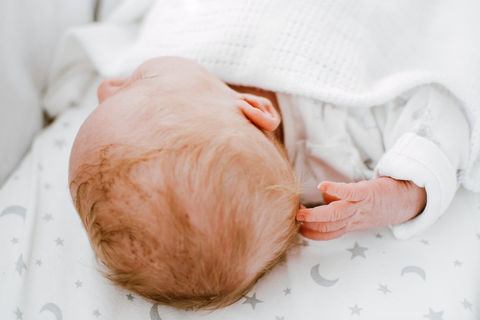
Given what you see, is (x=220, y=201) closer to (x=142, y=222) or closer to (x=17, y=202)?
(x=142, y=222)

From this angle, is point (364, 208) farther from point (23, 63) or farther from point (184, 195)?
point (23, 63)

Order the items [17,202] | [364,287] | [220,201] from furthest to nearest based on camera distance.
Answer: [17,202], [364,287], [220,201]

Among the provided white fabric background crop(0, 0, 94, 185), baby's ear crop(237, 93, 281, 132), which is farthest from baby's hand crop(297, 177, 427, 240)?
white fabric background crop(0, 0, 94, 185)

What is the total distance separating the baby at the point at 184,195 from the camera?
19.5 inches

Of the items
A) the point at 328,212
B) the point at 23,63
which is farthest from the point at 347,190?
the point at 23,63

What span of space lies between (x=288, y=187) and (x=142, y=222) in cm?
24

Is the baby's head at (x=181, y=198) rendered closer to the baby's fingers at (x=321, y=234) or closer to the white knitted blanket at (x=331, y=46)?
the baby's fingers at (x=321, y=234)

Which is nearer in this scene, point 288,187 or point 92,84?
point 288,187

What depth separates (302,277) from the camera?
2.16ft

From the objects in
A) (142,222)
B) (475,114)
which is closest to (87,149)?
(142,222)

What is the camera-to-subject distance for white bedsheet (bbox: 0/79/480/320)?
2.00ft

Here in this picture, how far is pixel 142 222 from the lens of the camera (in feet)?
1.63

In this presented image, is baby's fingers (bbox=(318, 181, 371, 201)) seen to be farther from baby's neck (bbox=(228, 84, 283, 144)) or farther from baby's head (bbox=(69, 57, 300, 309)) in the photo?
baby's neck (bbox=(228, 84, 283, 144))

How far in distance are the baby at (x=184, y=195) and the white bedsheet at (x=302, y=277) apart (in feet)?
0.25
